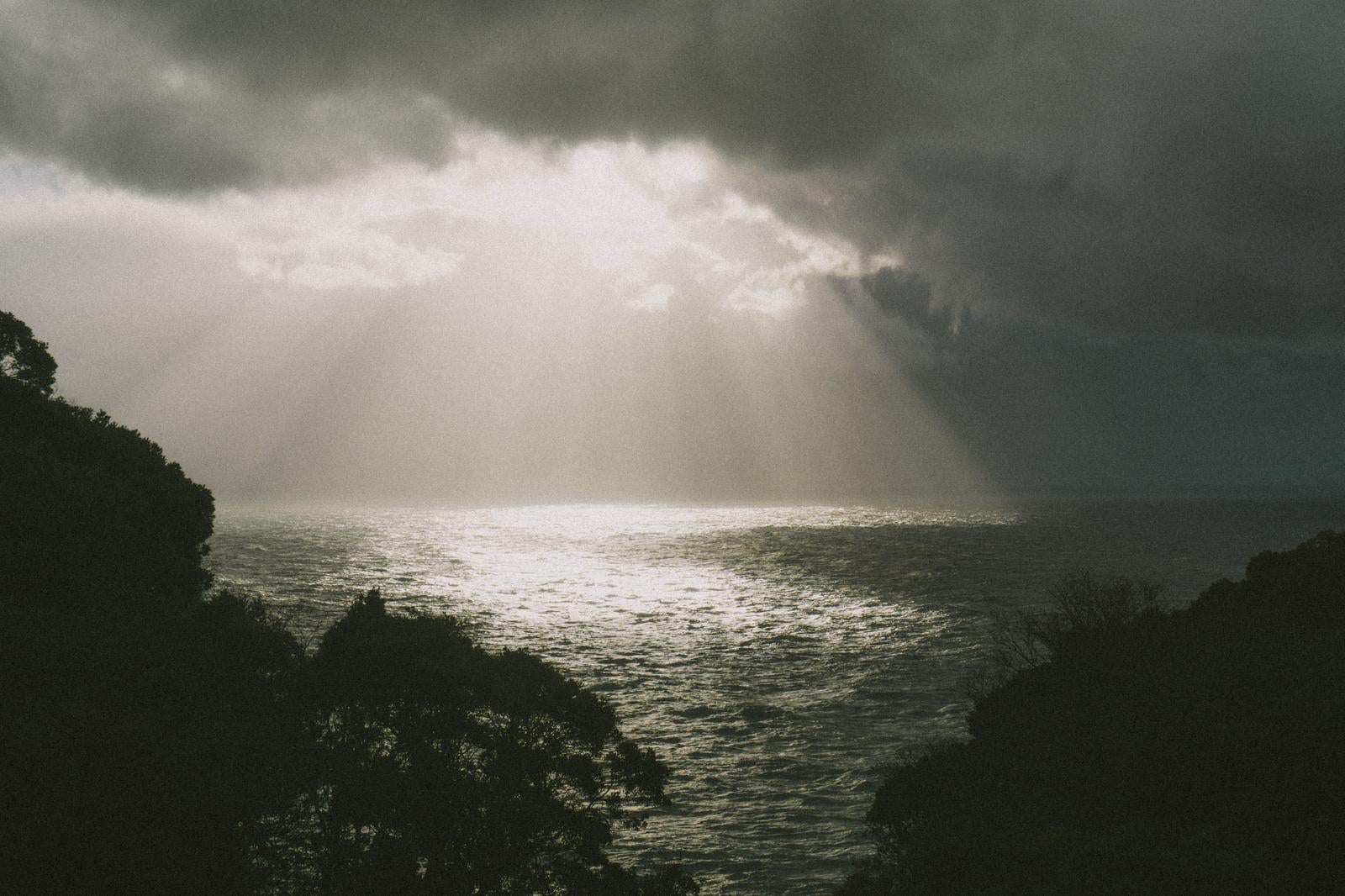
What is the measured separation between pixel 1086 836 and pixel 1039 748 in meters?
11.2

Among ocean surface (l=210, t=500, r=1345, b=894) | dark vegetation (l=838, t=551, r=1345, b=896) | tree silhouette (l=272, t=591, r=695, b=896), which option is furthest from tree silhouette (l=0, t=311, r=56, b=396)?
dark vegetation (l=838, t=551, r=1345, b=896)

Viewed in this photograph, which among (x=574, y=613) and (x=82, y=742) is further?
(x=574, y=613)

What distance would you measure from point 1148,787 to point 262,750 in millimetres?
31434

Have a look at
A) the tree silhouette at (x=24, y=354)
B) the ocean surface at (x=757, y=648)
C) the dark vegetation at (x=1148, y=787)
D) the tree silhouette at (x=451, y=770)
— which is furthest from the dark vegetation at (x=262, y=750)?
the tree silhouette at (x=24, y=354)

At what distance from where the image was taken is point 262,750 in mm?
24109

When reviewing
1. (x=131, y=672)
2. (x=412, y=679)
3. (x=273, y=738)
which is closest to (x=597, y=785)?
(x=412, y=679)

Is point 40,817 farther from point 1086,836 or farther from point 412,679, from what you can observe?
point 1086,836

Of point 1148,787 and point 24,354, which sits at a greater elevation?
point 24,354

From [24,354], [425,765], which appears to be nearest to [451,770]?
[425,765]

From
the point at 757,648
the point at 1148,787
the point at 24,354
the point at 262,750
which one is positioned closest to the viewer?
the point at 262,750

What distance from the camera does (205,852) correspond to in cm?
2278

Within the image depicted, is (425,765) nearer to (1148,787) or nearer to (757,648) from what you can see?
(1148,787)

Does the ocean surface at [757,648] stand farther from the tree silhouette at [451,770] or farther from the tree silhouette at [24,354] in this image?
the tree silhouette at [24,354]

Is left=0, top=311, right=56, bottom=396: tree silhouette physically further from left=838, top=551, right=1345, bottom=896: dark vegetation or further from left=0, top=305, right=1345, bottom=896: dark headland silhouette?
left=838, top=551, right=1345, bottom=896: dark vegetation
